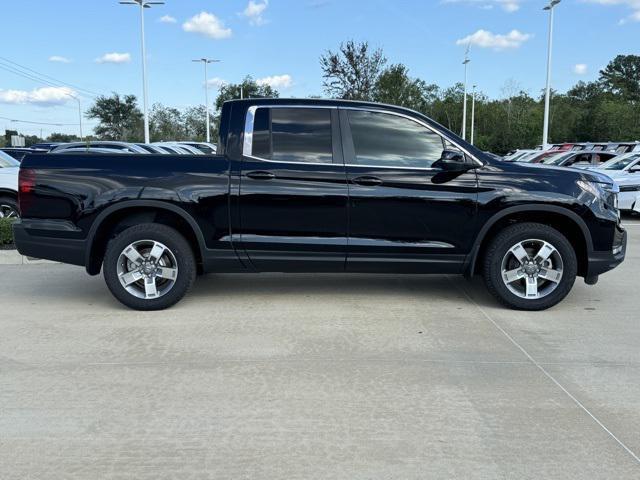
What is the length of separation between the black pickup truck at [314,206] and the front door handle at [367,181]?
14 mm

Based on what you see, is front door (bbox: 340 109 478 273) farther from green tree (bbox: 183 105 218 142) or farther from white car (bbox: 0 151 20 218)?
green tree (bbox: 183 105 218 142)

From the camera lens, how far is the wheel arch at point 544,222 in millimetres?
5754

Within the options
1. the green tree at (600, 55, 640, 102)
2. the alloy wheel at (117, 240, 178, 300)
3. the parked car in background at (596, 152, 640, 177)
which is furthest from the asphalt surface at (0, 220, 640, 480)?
the green tree at (600, 55, 640, 102)

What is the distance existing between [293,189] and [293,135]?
21.3 inches

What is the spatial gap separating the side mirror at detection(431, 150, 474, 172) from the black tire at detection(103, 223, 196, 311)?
2535 mm

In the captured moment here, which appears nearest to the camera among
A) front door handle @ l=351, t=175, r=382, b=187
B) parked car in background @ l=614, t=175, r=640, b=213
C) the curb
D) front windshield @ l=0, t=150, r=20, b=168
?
front door handle @ l=351, t=175, r=382, b=187

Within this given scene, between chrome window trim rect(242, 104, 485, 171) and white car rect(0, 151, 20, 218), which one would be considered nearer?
chrome window trim rect(242, 104, 485, 171)

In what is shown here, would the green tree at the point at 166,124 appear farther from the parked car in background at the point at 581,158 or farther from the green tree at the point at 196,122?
the parked car in background at the point at 581,158

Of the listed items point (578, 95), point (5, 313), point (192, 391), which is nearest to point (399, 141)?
point (192, 391)

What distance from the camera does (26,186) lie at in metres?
5.76

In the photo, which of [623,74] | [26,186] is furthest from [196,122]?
[623,74]

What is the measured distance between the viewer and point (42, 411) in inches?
148

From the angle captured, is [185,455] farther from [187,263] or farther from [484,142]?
[484,142]

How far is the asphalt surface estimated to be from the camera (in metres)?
3.19
